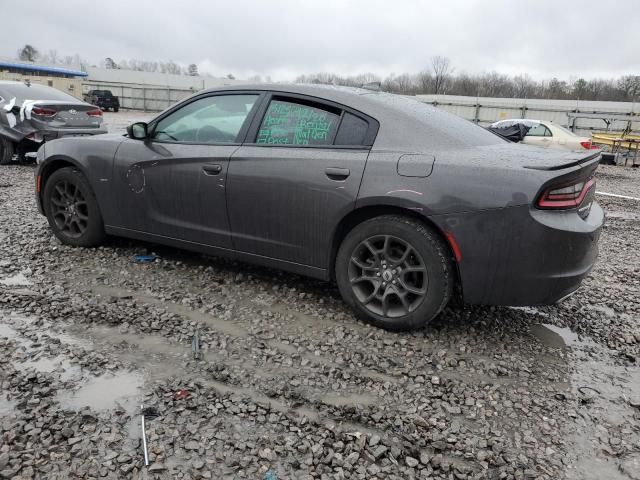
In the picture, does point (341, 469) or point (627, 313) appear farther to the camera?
point (627, 313)

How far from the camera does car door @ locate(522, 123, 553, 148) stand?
569 inches

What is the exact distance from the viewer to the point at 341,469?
217cm

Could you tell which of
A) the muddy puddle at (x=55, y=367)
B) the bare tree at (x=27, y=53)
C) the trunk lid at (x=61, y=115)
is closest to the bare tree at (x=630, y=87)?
the trunk lid at (x=61, y=115)

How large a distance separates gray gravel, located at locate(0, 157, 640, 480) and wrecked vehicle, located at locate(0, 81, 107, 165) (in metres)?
6.07

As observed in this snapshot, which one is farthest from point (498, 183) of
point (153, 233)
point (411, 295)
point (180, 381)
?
point (153, 233)

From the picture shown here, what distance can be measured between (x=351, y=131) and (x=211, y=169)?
112cm

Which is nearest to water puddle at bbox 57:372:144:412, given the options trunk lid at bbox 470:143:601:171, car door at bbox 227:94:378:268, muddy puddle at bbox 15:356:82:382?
muddy puddle at bbox 15:356:82:382

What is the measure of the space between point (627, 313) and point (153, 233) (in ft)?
12.7

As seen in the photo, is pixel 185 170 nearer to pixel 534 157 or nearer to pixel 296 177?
pixel 296 177

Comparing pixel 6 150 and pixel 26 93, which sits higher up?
pixel 26 93

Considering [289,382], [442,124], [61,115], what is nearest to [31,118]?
[61,115]

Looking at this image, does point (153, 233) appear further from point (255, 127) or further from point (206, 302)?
point (255, 127)

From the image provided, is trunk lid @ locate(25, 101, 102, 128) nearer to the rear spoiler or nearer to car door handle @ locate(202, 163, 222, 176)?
car door handle @ locate(202, 163, 222, 176)

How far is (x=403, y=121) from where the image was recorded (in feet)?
11.2
